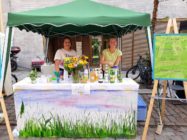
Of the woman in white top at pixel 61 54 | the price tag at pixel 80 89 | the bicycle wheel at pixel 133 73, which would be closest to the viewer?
the price tag at pixel 80 89

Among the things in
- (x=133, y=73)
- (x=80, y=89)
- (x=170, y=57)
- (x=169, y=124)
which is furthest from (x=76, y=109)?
(x=133, y=73)

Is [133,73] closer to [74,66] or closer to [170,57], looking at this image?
[74,66]

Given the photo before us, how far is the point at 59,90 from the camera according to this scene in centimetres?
376

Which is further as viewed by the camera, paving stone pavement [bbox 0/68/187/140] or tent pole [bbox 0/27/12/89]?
paving stone pavement [bbox 0/68/187/140]

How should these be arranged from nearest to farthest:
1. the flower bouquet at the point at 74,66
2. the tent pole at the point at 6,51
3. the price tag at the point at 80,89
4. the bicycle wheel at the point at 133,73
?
1. the tent pole at the point at 6,51
2. the price tag at the point at 80,89
3. the flower bouquet at the point at 74,66
4. the bicycle wheel at the point at 133,73

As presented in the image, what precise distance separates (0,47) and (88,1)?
77.2 inches

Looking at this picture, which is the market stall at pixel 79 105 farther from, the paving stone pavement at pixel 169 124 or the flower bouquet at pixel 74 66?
the paving stone pavement at pixel 169 124

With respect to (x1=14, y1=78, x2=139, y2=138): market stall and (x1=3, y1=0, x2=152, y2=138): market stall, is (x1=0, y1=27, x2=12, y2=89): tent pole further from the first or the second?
(x1=14, y1=78, x2=139, y2=138): market stall

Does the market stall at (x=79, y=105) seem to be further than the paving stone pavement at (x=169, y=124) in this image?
No

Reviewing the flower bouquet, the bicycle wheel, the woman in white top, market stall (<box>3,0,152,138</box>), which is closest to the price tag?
market stall (<box>3,0,152,138</box>)

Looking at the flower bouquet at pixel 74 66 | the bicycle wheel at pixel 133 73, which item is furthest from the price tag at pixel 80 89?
the bicycle wheel at pixel 133 73

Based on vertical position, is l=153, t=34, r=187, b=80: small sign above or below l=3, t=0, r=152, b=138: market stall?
above

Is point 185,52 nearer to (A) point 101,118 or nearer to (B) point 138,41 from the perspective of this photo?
(A) point 101,118

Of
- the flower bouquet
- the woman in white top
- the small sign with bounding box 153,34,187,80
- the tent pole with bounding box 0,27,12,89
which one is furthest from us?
the woman in white top
